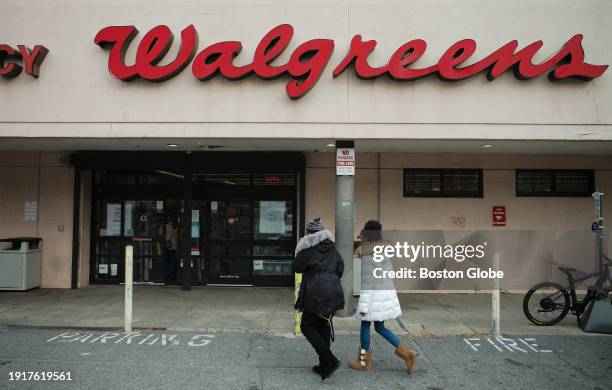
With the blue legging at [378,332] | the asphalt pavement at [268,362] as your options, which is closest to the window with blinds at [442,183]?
the asphalt pavement at [268,362]

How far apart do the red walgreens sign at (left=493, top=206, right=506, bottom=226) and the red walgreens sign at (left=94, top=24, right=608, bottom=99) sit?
11.4 ft

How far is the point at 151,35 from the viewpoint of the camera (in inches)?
356

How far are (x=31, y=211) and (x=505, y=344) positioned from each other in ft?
34.9

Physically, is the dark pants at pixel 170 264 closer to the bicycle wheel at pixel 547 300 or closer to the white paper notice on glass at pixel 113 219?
the white paper notice on glass at pixel 113 219

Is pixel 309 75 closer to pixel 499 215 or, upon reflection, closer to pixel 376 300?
pixel 376 300

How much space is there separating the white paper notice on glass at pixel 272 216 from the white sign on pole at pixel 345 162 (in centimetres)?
301

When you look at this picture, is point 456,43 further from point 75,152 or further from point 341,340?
point 75,152

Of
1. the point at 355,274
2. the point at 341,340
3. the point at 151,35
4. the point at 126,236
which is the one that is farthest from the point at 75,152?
the point at 341,340

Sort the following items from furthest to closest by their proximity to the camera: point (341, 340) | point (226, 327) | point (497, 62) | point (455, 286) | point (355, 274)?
1. point (455, 286)
2. point (355, 274)
3. point (497, 62)
4. point (226, 327)
5. point (341, 340)

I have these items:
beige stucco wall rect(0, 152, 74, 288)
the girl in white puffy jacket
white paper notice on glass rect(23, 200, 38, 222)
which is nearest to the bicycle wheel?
the girl in white puffy jacket

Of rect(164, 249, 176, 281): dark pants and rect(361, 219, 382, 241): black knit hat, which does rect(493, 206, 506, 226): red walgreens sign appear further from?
rect(164, 249, 176, 281): dark pants

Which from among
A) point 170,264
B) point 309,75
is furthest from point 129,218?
point 309,75

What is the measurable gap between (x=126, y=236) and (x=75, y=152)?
2322mm

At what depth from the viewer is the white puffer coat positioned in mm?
5762
